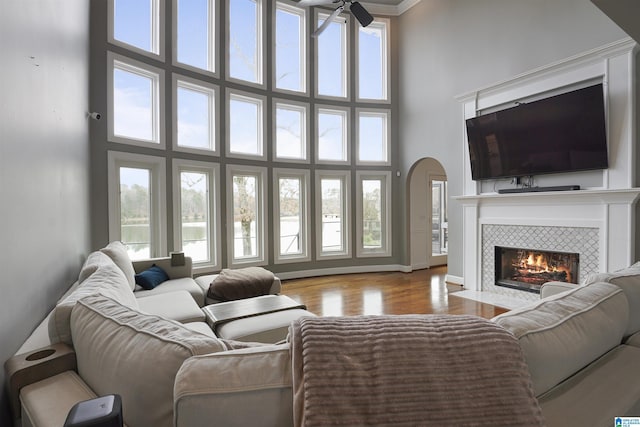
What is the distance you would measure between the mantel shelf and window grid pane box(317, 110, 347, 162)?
2522mm

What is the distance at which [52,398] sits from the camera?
908 millimetres

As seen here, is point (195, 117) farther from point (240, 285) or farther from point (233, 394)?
point (233, 394)

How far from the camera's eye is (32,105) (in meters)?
1.56

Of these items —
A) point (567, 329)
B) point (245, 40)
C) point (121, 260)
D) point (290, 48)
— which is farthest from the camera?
point (290, 48)

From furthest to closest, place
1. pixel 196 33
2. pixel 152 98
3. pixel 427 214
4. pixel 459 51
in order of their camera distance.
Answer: pixel 427 214
pixel 459 51
pixel 196 33
pixel 152 98

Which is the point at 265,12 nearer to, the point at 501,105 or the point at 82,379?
the point at 501,105

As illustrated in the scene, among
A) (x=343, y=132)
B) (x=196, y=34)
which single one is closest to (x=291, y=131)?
(x=343, y=132)

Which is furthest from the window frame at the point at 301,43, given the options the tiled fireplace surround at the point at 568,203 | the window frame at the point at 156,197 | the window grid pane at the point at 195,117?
the tiled fireplace surround at the point at 568,203

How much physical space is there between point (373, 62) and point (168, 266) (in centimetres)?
552

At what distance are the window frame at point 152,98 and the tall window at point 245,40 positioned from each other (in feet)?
4.02

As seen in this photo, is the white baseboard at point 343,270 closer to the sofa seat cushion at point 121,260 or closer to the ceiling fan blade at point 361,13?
the sofa seat cushion at point 121,260

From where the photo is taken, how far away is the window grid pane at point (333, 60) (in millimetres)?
6129

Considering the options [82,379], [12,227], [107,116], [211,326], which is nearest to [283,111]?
[107,116]

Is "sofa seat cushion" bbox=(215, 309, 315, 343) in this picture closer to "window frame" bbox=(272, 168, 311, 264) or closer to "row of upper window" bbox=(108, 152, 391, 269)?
"row of upper window" bbox=(108, 152, 391, 269)
